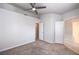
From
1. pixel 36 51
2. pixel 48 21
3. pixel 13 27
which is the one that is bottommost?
pixel 36 51

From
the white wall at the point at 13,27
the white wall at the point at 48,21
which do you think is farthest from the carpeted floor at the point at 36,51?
the white wall at the point at 48,21

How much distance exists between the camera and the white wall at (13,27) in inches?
68.9

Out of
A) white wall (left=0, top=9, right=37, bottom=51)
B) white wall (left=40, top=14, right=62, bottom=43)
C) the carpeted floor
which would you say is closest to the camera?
the carpeted floor

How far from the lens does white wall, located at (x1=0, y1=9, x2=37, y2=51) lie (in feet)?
5.74

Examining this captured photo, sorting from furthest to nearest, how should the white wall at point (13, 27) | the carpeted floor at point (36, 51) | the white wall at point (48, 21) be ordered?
the white wall at point (48, 21)
the white wall at point (13, 27)
the carpeted floor at point (36, 51)

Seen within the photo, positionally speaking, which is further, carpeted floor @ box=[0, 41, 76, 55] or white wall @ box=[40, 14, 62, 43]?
white wall @ box=[40, 14, 62, 43]

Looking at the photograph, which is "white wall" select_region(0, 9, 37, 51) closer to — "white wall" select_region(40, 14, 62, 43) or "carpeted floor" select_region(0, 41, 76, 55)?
"carpeted floor" select_region(0, 41, 76, 55)

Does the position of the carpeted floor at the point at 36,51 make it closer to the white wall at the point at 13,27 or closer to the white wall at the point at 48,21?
the white wall at the point at 13,27

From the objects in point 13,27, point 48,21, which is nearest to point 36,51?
point 13,27

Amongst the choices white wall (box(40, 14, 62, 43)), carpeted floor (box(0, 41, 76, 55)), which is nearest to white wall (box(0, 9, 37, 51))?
carpeted floor (box(0, 41, 76, 55))

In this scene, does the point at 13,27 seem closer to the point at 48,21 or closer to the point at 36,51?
the point at 36,51

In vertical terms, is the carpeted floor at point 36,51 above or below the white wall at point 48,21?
below

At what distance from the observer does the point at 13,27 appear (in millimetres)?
1987
